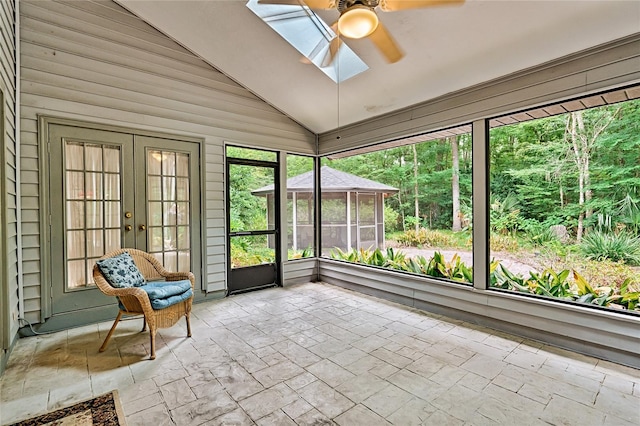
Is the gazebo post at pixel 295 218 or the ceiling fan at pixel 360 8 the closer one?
the ceiling fan at pixel 360 8

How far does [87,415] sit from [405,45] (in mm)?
4037

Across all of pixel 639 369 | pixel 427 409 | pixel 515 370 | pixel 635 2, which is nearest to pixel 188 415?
pixel 427 409

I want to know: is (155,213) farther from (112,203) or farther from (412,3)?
(412,3)

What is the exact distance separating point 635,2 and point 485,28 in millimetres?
969

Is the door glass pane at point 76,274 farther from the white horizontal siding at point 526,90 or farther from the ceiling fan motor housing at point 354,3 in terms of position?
the white horizontal siding at point 526,90

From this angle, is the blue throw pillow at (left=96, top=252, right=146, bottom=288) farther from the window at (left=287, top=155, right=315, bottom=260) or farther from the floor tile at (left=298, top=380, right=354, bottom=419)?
the window at (left=287, top=155, right=315, bottom=260)

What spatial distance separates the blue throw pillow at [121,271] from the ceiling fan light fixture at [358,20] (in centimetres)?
293

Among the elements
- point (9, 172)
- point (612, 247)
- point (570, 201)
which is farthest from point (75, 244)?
point (612, 247)

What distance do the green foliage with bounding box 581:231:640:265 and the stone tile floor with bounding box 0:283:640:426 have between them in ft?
3.85

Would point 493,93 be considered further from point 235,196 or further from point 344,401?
point 235,196

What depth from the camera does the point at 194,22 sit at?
350cm

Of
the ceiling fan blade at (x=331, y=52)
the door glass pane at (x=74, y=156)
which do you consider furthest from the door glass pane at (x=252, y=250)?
the ceiling fan blade at (x=331, y=52)

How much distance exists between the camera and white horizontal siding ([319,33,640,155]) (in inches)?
98.6

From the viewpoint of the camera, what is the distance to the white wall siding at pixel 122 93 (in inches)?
124
